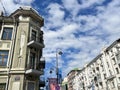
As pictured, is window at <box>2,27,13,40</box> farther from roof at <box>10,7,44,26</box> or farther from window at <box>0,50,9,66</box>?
roof at <box>10,7,44,26</box>

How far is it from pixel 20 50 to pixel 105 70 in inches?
1346

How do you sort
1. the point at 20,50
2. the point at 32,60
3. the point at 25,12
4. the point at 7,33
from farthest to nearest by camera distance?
the point at 25,12, the point at 7,33, the point at 32,60, the point at 20,50

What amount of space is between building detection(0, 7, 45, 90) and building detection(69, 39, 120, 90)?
27.1 meters

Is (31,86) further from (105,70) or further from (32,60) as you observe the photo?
(105,70)

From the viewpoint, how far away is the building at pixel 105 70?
4079 cm

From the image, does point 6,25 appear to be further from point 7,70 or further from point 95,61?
point 95,61

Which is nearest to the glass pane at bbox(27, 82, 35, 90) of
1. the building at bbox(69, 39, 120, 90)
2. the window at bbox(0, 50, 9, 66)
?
the window at bbox(0, 50, 9, 66)

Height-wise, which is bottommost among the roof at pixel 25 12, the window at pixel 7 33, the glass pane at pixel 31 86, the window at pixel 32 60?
the glass pane at pixel 31 86

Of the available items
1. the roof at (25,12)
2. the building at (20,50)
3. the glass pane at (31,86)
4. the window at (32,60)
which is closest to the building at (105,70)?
the building at (20,50)

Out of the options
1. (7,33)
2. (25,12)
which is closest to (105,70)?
(25,12)

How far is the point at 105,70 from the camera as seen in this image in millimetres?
46156

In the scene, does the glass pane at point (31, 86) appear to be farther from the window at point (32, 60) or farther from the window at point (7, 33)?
the window at point (7, 33)

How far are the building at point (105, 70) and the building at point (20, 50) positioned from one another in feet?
88.9

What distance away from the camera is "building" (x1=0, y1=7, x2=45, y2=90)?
17.1 meters
